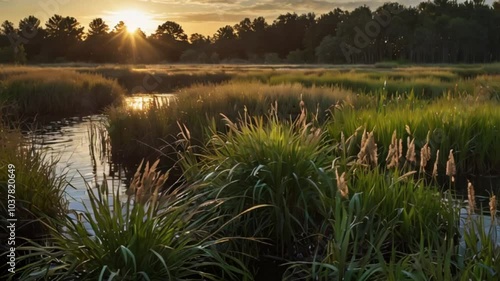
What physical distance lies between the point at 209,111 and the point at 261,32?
11964cm

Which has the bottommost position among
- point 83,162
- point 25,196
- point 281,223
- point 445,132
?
point 83,162

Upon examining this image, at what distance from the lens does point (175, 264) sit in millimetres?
4648

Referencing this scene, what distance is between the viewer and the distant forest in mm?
98500

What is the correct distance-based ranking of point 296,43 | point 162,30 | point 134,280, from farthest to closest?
point 296,43
point 162,30
point 134,280

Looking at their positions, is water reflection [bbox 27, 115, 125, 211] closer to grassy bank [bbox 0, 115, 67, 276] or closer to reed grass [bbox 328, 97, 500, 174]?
grassy bank [bbox 0, 115, 67, 276]

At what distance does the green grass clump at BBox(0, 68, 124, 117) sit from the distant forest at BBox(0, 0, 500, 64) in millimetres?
68315

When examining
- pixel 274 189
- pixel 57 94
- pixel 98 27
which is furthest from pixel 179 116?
pixel 98 27

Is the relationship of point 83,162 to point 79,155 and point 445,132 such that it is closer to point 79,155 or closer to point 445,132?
point 79,155

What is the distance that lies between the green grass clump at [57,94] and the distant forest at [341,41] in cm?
6831

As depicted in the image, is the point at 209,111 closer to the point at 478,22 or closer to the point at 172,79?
the point at 172,79

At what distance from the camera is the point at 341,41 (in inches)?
4099

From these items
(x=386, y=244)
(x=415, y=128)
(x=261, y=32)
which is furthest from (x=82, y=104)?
(x=261, y=32)

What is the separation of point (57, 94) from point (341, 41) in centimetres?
8604

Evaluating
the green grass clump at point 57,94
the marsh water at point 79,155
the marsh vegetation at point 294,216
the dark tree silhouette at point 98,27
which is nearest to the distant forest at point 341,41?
the dark tree silhouette at point 98,27
